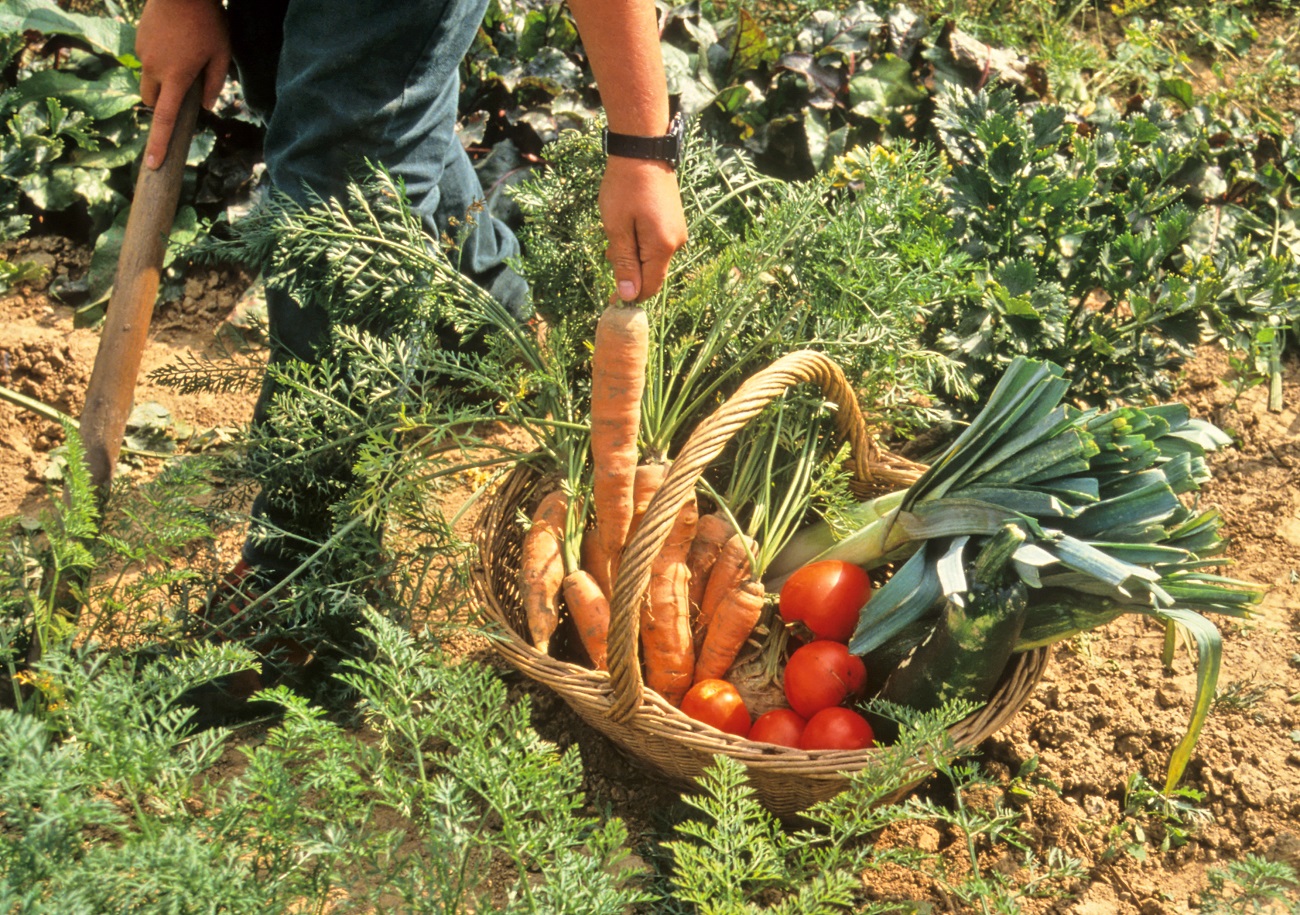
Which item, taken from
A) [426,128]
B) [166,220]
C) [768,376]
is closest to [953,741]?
[768,376]

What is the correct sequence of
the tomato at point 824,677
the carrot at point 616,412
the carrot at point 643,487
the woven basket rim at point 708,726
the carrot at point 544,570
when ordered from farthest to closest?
the carrot at point 643,487 → the carrot at point 544,570 → the tomato at point 824,677 → the carrot at point 616,412 → the woven basket rim at point 708,726

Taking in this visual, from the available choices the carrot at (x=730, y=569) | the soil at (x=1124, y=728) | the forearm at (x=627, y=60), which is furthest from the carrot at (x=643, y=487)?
the forearm at (x=627, y=60)

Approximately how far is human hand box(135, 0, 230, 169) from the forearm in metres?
0.93

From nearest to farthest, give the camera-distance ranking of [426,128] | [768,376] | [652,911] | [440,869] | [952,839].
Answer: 1. [440,869]
2. [652,911]
3. [768,376]
4. [952,839]
5. [426,128]

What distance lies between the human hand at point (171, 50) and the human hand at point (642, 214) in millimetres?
945

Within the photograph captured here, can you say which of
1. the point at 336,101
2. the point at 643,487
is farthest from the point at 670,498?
the point at 336,101

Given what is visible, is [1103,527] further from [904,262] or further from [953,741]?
[904,262]

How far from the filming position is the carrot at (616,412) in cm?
190

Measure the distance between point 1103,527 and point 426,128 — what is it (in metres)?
1.56

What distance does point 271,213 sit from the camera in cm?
208

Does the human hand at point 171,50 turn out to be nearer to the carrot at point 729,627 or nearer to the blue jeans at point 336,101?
the blue jeans at point 336,101

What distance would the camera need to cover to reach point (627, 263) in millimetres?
1748

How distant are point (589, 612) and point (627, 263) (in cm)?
74

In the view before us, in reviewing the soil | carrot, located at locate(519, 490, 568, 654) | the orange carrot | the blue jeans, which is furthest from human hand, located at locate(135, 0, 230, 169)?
the orange carrot
